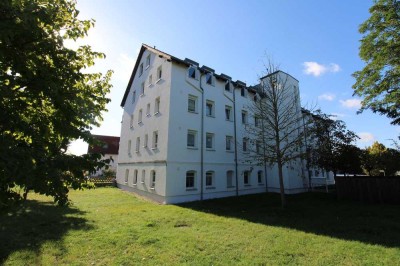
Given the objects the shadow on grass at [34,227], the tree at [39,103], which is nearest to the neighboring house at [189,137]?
the shadow on grass at [34,227]

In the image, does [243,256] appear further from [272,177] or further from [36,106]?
[272,177]

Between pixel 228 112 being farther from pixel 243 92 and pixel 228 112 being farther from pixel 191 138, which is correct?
pixel 191 138

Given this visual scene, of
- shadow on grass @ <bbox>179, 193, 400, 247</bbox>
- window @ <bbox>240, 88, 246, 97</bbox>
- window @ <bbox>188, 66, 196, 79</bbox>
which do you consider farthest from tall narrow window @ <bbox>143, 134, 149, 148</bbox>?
window @ <bbox>240, 88, 246, 97</bbox>

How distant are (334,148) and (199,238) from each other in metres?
16.9

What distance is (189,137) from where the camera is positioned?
68.4ft

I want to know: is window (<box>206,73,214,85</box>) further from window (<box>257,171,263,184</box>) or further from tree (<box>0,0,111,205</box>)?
tree (<box>0,0,111,205</box>)

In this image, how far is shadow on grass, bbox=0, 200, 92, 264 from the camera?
7.92m

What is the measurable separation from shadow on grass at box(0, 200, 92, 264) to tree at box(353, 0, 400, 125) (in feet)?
68.5

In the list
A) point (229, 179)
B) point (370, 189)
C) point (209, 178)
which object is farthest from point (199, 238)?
point (370, 189)

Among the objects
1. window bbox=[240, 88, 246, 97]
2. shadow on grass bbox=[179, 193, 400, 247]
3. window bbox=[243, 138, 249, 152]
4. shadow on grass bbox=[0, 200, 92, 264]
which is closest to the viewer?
shadow on grass bbox=[0, 200, 92, 264]

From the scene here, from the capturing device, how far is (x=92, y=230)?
9.99 meters

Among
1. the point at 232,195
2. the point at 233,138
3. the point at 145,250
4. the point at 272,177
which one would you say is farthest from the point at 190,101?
the point at 145,250

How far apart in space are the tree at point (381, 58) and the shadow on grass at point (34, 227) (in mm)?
20885

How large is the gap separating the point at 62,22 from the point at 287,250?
9.21 m
